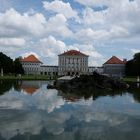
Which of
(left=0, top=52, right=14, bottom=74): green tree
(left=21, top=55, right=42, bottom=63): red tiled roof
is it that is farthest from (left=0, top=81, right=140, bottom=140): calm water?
(left=21, top=55, right=42, bottom=63): red tiled roof

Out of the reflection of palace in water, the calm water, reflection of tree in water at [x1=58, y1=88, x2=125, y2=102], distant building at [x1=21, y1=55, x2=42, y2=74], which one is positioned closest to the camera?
the calm water

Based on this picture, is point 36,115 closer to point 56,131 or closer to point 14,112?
point 14,112

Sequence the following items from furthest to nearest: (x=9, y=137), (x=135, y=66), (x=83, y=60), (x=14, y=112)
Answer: (x=83, y=60) < (x=135, y=66) < (x=14, y=112) < (x=9, y=137)

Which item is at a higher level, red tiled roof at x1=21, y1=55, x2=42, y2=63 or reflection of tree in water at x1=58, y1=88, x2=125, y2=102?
red tiled roof at x1=21, y1=55, x2=42, y2=63

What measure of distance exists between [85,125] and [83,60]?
160 metres

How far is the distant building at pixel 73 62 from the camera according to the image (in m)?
171

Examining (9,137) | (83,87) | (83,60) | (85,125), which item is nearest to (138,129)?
(85,125)

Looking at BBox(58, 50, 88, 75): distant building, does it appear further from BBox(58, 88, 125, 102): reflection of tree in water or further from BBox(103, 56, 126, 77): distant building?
BBox(58, 88, 125, 102): reflection of tree in water

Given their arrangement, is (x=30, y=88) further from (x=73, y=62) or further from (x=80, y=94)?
(x=73, y=62)

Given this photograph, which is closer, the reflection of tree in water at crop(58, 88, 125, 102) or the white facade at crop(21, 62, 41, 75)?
the reflection of tree in water at crop(58, 88, 125, 102)

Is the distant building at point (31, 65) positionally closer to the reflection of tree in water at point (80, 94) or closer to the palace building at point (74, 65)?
the palace building at point (74, 65)

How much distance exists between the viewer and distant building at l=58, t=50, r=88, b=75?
561ft

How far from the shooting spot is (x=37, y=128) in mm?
12250

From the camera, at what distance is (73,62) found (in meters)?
172
